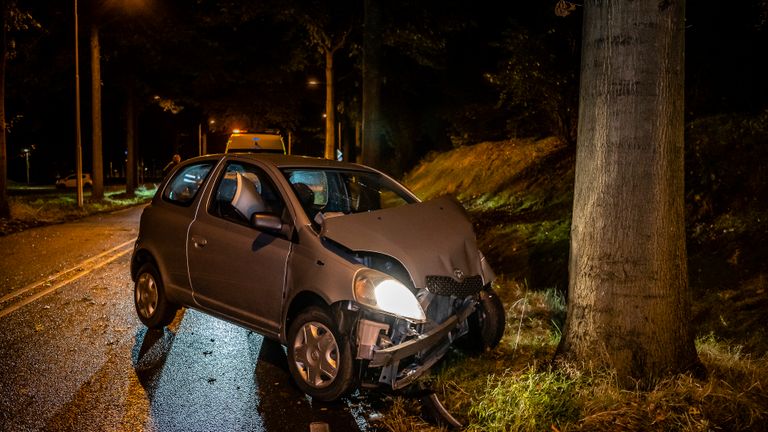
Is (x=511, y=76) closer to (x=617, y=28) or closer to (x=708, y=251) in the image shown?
(x=708, y=251)

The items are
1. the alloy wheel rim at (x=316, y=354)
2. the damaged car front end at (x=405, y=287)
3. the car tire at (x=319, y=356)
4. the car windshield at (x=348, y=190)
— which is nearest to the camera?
the damaged car front end at (x=405, y=287)

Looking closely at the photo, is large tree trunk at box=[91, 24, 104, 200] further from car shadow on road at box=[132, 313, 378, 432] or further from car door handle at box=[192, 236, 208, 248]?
car door handle at box=[192, 236, 208, 248]

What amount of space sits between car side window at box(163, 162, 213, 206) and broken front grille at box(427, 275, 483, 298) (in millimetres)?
3100

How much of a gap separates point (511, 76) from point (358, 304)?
11699 millimetres

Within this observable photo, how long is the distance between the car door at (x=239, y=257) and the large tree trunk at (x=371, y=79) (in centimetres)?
1034

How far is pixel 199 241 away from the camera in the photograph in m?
5.99

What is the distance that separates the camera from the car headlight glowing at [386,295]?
4543 mm

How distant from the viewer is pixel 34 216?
1930cm

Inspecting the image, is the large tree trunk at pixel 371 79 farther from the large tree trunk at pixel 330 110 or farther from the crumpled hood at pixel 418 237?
the crumpled hood at pixel 418 237

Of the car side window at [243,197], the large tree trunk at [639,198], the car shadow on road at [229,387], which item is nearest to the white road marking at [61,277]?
the car shadow on road at [229,387]

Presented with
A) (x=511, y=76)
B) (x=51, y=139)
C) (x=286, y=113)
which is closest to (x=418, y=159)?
(x=286, y=113)

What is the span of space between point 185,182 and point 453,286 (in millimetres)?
3442

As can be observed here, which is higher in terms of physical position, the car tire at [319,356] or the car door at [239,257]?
the car door at [239,257]

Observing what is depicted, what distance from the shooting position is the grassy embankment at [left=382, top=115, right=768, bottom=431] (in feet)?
13.2
